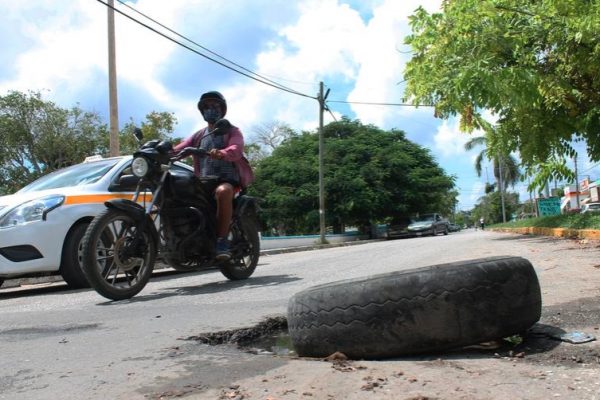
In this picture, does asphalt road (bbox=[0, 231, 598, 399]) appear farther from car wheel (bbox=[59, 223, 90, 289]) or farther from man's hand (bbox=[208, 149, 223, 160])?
man's hand (bbox=[208, 149, 223, 160])

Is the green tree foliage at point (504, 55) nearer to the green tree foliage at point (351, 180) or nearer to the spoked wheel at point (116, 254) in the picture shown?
the spoked wheel at point (116, 254)

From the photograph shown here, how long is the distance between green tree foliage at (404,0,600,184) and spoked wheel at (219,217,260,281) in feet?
12.7

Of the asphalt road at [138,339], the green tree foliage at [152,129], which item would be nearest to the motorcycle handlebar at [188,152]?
the asphalt road at [138,339]

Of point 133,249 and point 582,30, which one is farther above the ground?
point 582,30

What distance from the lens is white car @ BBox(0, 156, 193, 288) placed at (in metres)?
6.54

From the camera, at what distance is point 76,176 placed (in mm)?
7609

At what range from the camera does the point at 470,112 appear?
11.6 meters

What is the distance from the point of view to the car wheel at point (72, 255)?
6840 mm

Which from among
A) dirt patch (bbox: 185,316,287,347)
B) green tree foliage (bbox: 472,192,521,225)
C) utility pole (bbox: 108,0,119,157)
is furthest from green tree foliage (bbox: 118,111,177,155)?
green tree foliage (bbox: 472,192,521,225)

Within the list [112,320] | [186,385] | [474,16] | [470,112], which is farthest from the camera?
[470,112]

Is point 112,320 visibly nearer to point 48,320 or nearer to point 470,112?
point 48,320

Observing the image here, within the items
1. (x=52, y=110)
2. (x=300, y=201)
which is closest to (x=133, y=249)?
(x=52, y=110)

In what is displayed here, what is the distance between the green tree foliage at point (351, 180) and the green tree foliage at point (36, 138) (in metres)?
12.1

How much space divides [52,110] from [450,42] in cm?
2437
